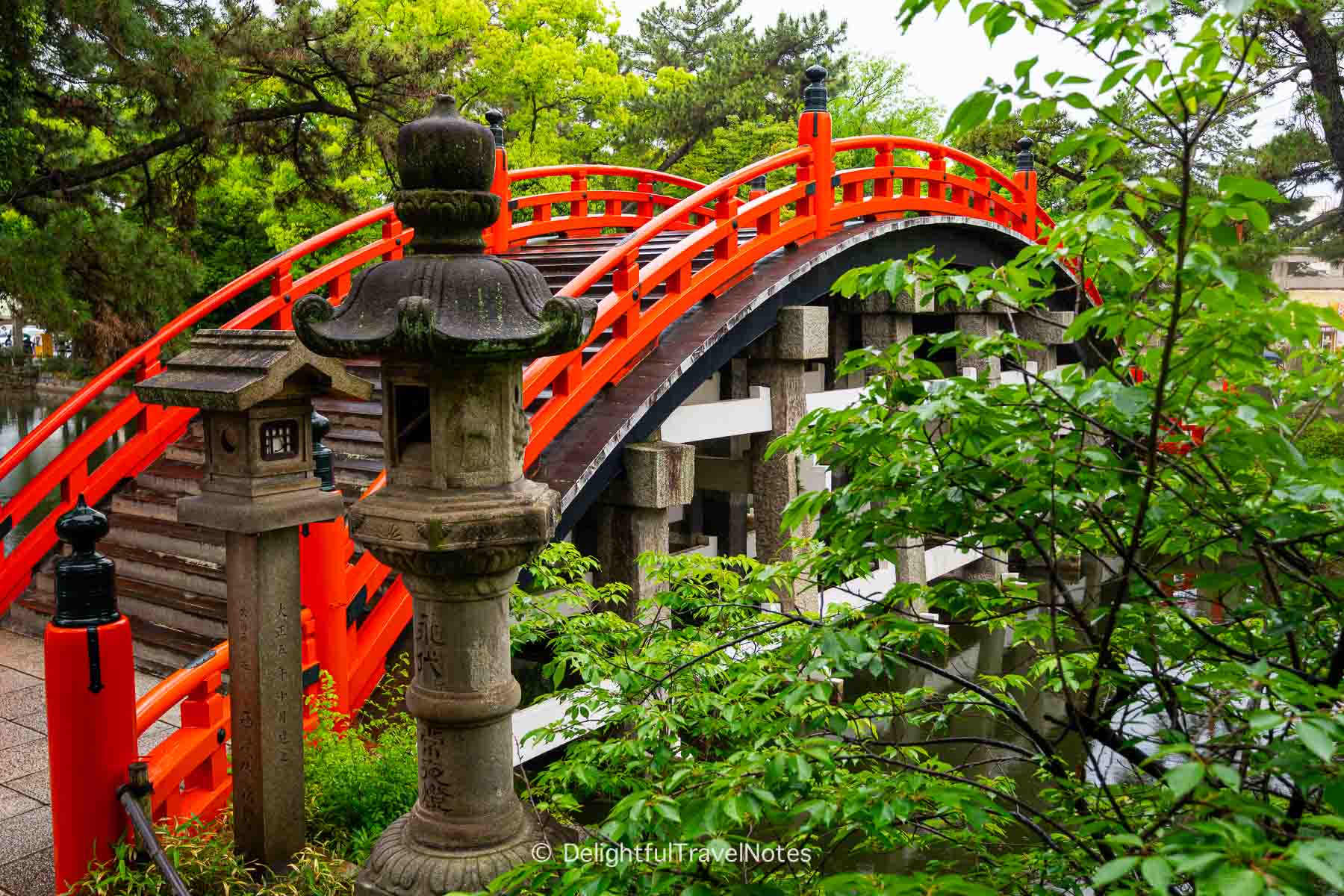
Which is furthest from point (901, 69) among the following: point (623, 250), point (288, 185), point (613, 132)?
point (623, 250)

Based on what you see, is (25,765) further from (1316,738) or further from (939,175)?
(939,175)

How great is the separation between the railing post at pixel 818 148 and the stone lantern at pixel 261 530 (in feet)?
20.1

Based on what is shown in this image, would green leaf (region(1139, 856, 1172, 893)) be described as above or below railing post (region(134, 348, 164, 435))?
below

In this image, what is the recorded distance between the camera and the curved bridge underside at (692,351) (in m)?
6.78

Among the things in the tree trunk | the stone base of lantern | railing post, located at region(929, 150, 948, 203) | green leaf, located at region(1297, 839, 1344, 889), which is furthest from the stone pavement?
the tree trunk

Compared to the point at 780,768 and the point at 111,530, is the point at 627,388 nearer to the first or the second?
the point at 111,530

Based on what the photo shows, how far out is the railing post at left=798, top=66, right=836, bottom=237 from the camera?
920 cm

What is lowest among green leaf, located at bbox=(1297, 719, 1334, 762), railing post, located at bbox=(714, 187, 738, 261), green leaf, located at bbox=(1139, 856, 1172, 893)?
green leaf, located at bbox=(1139, 856, 1172, 893)

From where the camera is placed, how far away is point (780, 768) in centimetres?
213

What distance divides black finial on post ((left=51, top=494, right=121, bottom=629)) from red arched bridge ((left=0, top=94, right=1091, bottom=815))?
0.56 m

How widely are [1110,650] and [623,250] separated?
5136mm

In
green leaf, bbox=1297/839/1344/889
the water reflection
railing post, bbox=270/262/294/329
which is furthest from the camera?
the water reflection

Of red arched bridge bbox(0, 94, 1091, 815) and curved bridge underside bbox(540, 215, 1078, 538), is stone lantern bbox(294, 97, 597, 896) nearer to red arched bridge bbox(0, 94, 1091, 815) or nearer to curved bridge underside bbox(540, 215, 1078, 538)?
red arched bridge bbox(0, 94, 1091, 815)


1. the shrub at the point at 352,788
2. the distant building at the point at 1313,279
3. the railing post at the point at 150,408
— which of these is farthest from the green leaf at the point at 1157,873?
the distant building at the point at 1313,279
